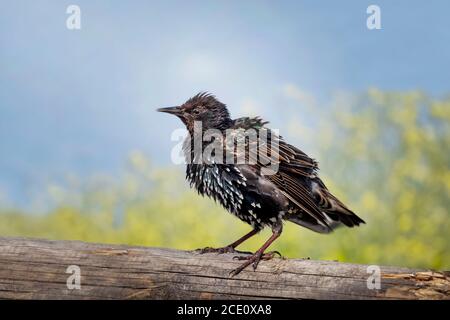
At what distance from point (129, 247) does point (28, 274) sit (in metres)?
0.54

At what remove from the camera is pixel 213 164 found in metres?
4.84

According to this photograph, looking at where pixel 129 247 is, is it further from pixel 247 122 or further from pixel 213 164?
pixel 247 122

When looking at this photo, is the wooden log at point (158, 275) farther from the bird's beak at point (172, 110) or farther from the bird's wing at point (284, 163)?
the bird's beak at point (172, 110)

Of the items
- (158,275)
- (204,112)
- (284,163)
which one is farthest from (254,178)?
(158,275)

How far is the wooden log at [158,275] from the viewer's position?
11.7ft

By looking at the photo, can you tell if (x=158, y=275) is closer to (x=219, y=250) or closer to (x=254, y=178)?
(x=219, y=250)

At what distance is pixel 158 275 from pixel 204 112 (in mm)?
1742

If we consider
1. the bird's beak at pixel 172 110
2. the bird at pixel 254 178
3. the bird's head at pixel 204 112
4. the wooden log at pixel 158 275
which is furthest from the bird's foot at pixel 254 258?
the bird's beak at pixel 172 110

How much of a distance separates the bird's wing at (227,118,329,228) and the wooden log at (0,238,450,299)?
921 millimetres

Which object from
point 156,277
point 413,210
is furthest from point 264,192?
point 413,210

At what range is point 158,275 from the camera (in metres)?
3.70

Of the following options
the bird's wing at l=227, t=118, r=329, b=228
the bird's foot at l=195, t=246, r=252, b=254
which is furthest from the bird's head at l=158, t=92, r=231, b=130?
the bird's foot at l=195, t=246, r=252, b=254

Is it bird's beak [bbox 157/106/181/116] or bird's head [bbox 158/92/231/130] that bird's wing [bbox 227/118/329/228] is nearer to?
bird's head [bbox 158/92/231/130]
